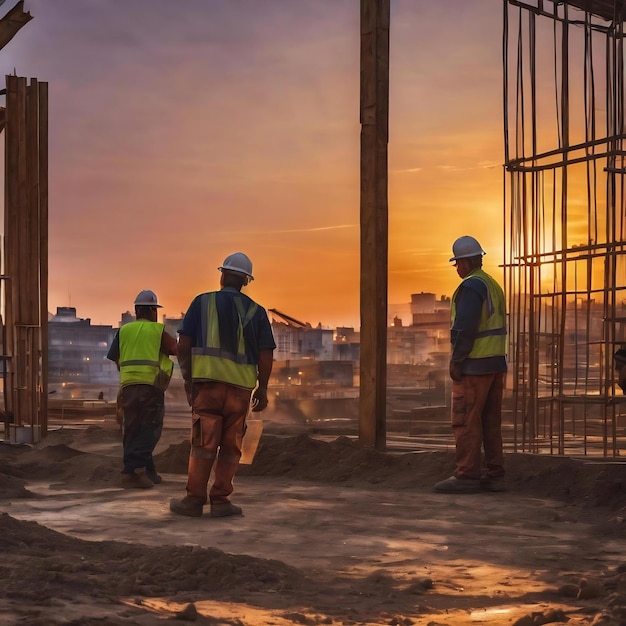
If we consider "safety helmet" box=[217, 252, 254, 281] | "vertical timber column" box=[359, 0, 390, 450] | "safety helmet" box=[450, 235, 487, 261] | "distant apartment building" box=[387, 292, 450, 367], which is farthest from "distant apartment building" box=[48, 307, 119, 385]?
"safety helmet" box=[217, 252, 254, 281]

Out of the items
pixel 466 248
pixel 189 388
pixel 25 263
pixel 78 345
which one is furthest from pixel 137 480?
pixel 78 345

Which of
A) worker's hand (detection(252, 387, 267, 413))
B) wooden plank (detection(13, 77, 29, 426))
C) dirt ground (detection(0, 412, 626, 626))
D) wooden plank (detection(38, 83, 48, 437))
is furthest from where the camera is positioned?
wooden plank (detection(38, 83, 48, 437))

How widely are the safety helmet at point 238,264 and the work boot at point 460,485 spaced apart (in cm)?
284

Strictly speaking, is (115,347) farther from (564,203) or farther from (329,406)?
(329,406)

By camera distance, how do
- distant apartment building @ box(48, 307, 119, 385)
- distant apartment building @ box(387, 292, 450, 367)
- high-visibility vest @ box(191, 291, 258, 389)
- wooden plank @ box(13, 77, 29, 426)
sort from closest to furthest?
high-visibility vest @ box(191, 291, 258, 389), wooden plank @ box(13, 77, 29, 426), distant apartment building @ box(387, 292, 450, 367), distant apartment building @ box(48, 307, 119, 385)

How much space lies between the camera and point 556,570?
601 centimetres

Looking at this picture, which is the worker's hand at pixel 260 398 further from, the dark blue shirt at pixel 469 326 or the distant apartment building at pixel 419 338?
the distant apartment building at pixel 419 338

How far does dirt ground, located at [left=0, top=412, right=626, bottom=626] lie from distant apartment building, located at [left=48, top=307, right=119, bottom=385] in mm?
78833

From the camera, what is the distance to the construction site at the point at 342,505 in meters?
4.99

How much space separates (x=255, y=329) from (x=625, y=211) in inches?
271

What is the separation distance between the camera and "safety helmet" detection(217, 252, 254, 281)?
27.2 ft

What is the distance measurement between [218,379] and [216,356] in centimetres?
18

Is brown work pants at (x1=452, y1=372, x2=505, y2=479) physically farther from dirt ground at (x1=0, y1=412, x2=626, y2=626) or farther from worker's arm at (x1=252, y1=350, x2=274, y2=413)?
worker's arm at (x1=252, y1=350, x2=274, y2=413)

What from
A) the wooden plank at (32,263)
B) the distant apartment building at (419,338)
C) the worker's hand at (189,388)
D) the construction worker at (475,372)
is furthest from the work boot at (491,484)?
the distant apartment building at (419,338)
